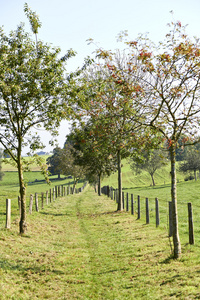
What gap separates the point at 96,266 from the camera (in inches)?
425

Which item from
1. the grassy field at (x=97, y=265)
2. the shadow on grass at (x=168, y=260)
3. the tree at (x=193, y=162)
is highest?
the tree at (x=193, y=162)

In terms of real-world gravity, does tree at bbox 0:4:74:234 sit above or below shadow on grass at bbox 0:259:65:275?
above

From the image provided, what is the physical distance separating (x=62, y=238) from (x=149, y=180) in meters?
86.8

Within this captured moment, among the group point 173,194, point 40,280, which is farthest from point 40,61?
point 40,280

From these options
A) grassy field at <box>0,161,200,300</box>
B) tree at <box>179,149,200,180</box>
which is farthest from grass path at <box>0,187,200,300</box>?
tree at <box>179,149,200,180</box>

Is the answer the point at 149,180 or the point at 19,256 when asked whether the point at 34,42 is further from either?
the point at 149,180

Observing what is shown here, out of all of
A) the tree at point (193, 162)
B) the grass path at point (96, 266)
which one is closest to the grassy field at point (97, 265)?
the grass path at point (96, 266)

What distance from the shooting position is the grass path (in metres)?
8.10

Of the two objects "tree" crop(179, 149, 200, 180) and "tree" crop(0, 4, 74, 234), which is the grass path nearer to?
"tree" crop(0, 4, 74, 234)

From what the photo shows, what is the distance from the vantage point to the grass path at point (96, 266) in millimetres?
8102

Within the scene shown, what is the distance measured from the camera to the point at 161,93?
33.4ft

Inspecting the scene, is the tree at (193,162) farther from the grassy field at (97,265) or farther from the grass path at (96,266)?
the grass path at (96,266)

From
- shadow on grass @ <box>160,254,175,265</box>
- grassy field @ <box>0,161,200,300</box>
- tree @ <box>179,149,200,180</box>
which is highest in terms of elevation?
tree @ <box>179,149,200,180</box>

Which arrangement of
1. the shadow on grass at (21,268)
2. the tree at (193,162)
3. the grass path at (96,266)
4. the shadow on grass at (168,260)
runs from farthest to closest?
1. the tree at (193,162)
2. the shadow on grass at (168,260)
3. the shadow on grass at (21,268)
4. the grass path at (96,266)
